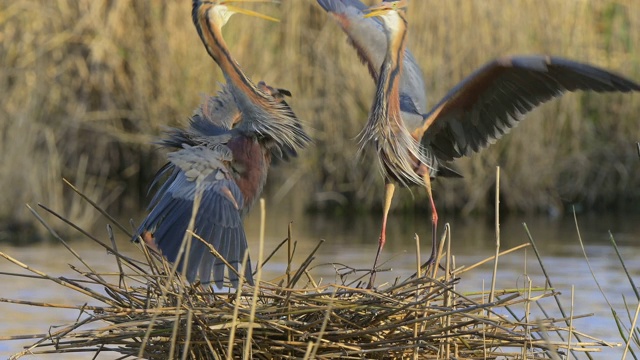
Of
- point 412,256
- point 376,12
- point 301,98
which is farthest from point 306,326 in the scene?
point 301,98

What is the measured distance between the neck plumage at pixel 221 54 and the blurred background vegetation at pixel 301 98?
422 cm

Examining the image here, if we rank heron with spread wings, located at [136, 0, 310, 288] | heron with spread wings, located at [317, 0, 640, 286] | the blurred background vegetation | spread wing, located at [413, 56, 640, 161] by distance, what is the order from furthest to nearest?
the blurred background vegetation < heron with spread wings, located at [317, 0, 640, 286] < spread wing, located at [413, 56, 640, 161] < heron with spread wings, located at [136, 0, 310, 288]

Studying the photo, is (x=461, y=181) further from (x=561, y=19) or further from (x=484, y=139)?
(x=484, y=139)

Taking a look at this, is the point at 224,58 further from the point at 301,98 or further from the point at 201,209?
the point at 301,98

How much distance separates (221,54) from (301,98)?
627 cm

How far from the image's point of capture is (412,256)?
32.3ft

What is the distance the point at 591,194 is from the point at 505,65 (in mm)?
6413

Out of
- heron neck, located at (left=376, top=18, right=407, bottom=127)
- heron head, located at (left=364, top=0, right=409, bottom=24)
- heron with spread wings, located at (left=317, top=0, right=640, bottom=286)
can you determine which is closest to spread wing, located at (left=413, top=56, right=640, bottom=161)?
heron with spread wings, located at (left=317, top=0, right=640, bottom=286)

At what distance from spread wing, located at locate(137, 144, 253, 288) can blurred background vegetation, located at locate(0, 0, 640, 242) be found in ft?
15.8

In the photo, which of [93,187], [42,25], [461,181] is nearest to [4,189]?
[93,187]

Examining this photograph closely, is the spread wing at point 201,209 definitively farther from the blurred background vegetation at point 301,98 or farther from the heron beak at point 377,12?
the blurred background vegetation at point 301,98

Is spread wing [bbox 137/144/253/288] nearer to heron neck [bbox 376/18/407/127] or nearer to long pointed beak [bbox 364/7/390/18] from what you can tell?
heron neck [bbox 376/18/407/127]

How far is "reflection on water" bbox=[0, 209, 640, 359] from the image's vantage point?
7719 mm

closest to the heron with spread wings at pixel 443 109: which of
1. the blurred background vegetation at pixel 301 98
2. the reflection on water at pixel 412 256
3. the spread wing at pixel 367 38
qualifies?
the spread wing at pixel 367 38
